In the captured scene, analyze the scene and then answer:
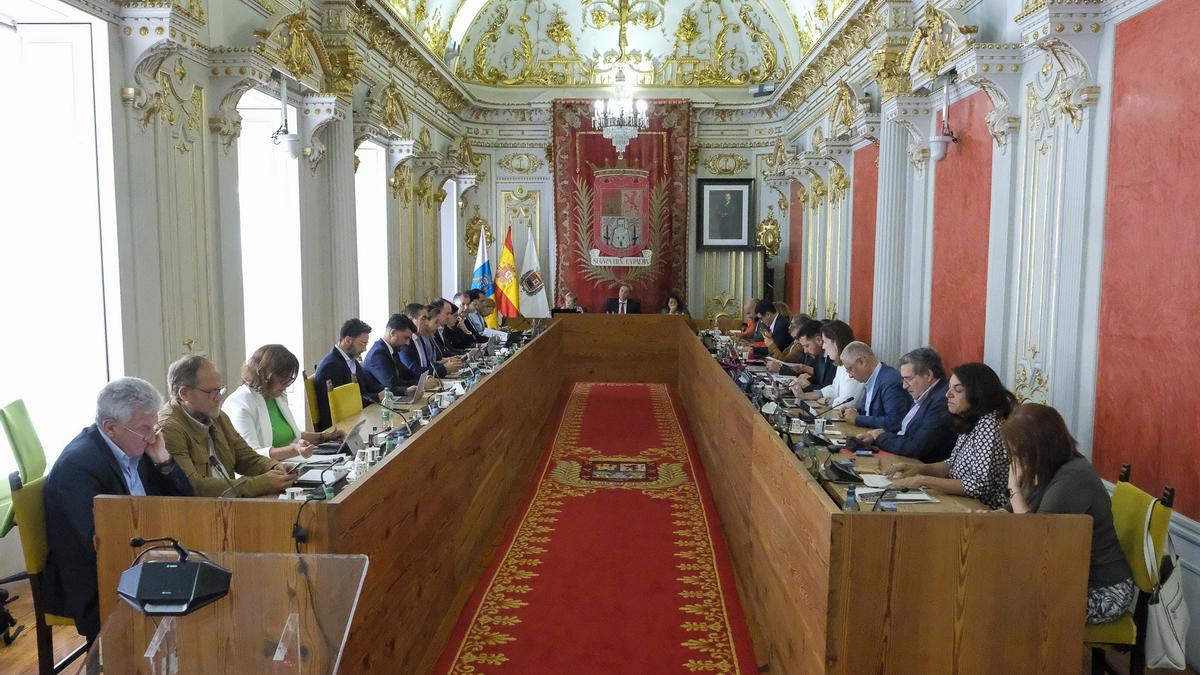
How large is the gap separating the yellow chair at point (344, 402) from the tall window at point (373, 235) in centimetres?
416

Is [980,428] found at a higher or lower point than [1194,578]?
higher

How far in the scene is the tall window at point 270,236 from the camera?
684 cm

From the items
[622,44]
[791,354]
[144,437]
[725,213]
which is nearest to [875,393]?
[791,354]

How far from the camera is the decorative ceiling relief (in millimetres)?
13195

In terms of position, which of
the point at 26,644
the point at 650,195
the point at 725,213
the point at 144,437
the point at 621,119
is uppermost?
the point at 621,119

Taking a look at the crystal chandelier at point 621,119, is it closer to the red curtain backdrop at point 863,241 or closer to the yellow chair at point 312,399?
the red curtain backdrop at point 863,241

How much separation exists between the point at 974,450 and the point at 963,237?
10.3 feet

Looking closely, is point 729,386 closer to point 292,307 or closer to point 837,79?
point 292,307

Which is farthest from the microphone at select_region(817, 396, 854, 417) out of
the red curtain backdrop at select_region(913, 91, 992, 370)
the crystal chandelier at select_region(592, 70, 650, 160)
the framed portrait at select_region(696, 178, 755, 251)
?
the framed portrait at select_region(696, 178, 755, 251)

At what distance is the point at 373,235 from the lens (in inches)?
370

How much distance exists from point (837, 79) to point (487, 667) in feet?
27.5

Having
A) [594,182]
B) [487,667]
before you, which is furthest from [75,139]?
[594,182]

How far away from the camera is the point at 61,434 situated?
4496mm

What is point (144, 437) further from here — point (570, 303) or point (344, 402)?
point (570, 303)
